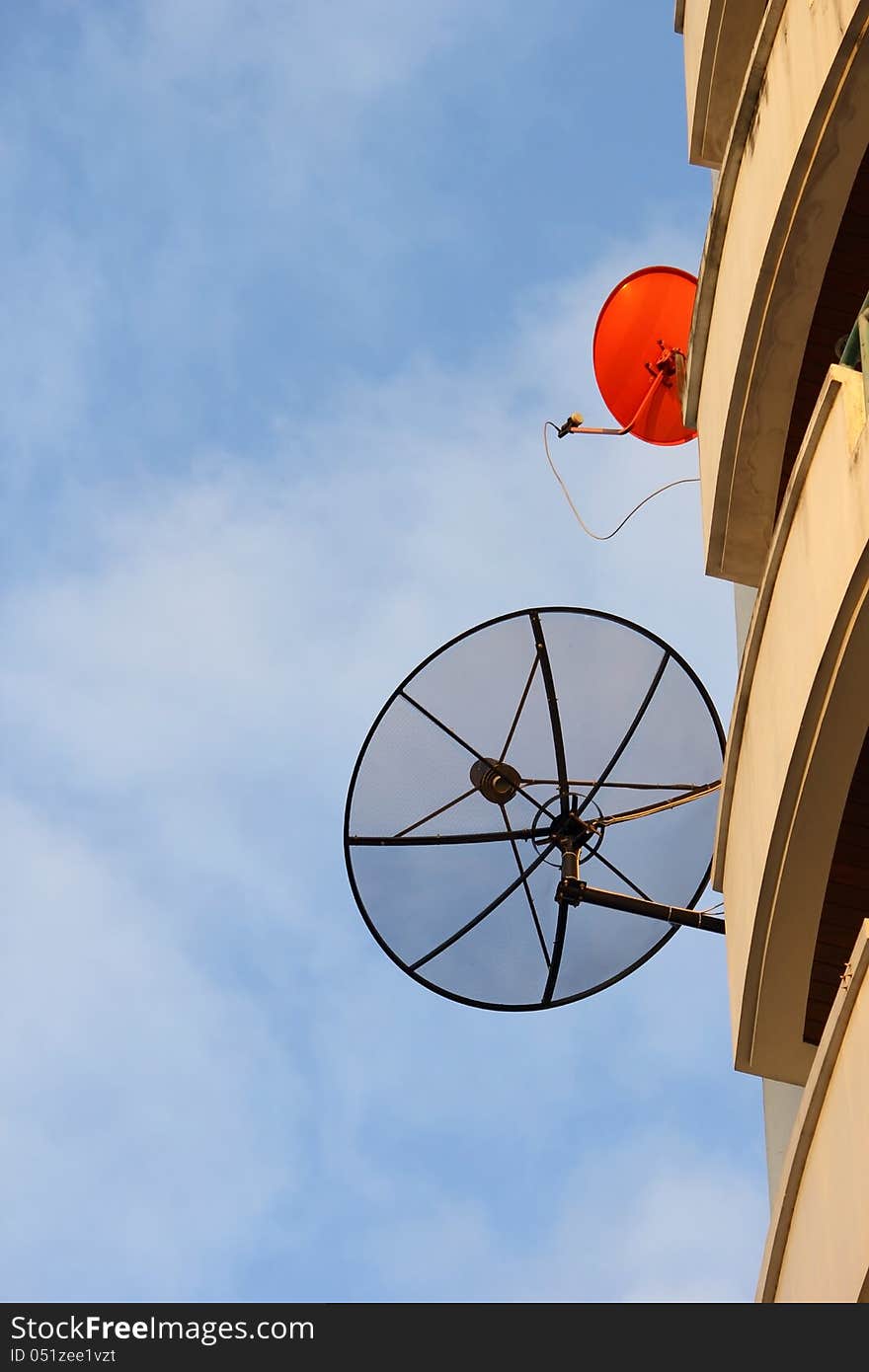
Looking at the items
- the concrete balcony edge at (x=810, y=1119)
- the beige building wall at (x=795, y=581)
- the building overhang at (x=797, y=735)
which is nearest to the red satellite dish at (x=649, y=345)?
the beige building wall at (x=795, y=581)

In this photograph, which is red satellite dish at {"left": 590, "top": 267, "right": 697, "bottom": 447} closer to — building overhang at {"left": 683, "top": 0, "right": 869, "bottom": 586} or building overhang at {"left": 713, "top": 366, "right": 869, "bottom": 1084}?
building overhang at {"left": 683, "top": 0, "right": 869, "bottom": 586}

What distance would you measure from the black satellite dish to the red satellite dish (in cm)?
242

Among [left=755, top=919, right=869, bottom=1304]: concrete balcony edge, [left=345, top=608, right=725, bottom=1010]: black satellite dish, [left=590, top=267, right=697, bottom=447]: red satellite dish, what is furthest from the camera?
[left=590, top=267, right=697, bottom=447]: red satellite dish

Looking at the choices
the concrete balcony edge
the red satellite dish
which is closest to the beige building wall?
the concrete balcony edge

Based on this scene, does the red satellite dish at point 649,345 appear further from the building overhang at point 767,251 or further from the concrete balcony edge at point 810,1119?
the concrete balcony edge at point 810,1119

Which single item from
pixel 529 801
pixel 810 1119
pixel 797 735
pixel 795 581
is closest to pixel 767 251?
pixel 795 581

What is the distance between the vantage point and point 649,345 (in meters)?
14.6

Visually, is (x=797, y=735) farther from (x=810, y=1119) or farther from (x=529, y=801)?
(x=529, y=801)

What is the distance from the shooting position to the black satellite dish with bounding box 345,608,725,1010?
12406 millimetres

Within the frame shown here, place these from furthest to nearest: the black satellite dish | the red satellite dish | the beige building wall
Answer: the red satellite dish, the black satellite dish, the beige building wall

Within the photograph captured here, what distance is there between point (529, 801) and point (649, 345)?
13.3 ft

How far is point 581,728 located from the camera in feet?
42.6
